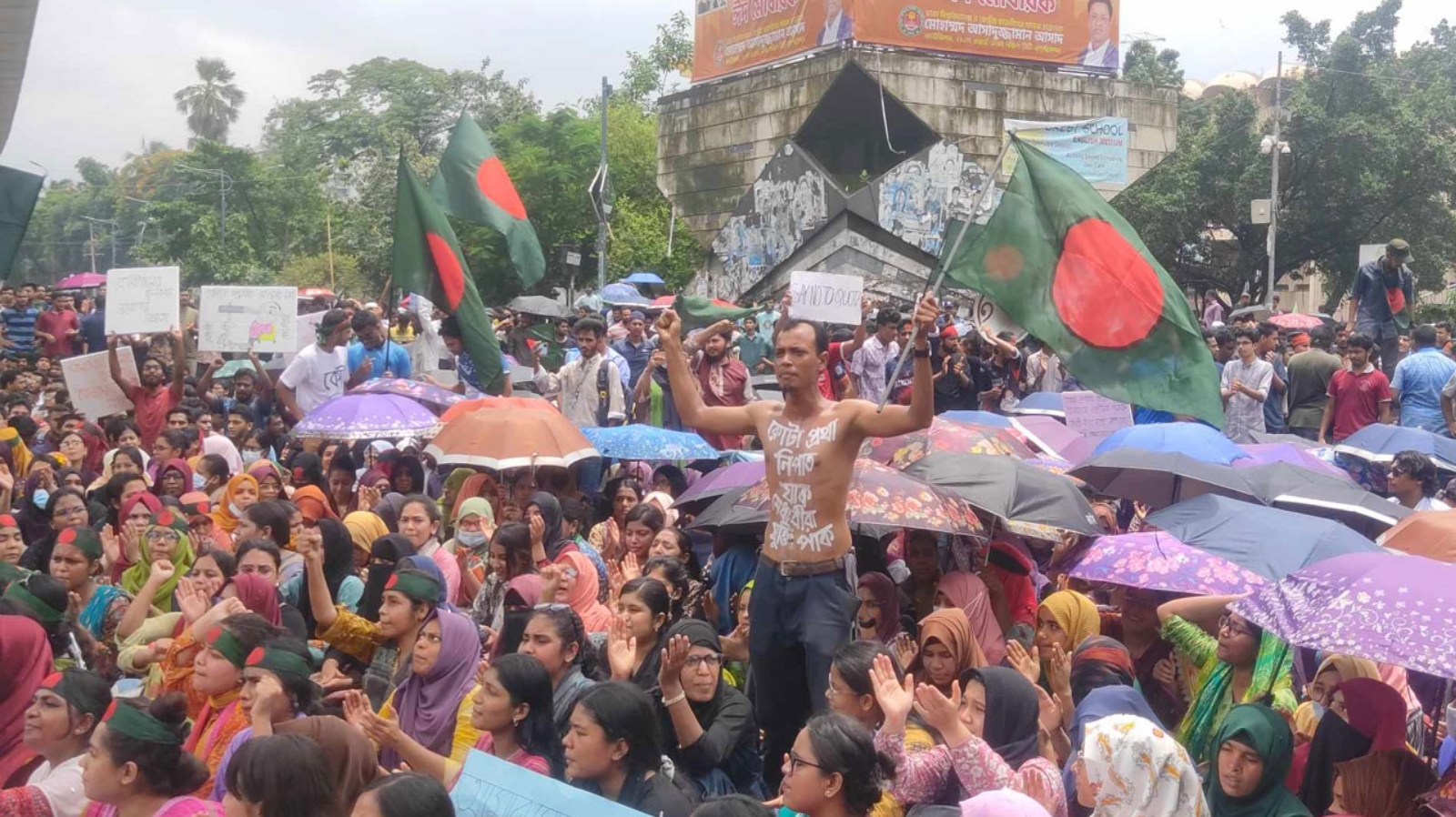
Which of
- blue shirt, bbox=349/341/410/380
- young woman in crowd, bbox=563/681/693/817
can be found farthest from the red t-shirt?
young woman in crowd, bbox=563/681/693/817

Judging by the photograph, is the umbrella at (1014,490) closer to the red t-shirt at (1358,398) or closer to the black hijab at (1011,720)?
the black hijab at (1011,720)

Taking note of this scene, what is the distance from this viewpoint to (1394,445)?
8.93 metres

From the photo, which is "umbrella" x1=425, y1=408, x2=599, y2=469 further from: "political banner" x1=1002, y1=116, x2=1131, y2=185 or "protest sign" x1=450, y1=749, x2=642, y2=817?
"political banner" x1=1002, y1=116, x2=1131, y2=185

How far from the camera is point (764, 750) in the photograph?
5375 mm

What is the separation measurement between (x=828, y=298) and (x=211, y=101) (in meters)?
107

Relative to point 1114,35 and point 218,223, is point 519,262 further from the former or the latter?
point 218,223

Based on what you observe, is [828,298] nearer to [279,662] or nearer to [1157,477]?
[1157,477]

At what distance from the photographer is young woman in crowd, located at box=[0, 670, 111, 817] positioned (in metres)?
4.47

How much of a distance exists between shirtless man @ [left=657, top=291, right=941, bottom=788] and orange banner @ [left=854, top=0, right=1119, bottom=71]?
27.5 meters

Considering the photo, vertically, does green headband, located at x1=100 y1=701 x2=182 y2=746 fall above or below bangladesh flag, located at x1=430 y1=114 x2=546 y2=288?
below

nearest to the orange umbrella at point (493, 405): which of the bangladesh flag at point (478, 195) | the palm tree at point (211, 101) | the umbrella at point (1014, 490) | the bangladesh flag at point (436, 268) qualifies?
the bangladesh flag at point (436, 268)

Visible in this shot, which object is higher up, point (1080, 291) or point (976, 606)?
point (1080, 291)

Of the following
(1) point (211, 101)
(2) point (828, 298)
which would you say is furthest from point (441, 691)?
(1) point (211, 101)

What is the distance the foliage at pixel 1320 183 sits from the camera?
119ft
